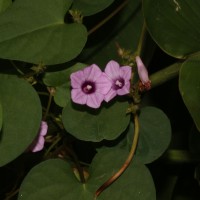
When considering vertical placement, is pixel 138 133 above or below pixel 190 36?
below

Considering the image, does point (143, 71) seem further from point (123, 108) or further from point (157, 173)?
point (157, 173)

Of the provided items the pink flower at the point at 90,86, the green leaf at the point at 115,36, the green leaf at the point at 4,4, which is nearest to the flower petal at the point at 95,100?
the pink flower at the point at 90,86

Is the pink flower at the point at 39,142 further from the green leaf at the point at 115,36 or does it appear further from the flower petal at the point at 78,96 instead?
the green leaf at the point at 115,36

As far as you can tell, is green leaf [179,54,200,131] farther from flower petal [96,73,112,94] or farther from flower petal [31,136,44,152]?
flower petal [31,136,44,152]

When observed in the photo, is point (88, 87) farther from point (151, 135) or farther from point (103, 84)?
point (151, 135)

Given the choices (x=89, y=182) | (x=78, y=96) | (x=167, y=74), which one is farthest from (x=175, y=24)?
(x=89, y=182)

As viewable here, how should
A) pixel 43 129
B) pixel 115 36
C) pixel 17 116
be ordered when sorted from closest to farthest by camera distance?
1. pixel 17 116
2. pixel 43 129
3. pixel 115 36

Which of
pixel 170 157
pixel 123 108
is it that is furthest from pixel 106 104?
pixel 170 157
